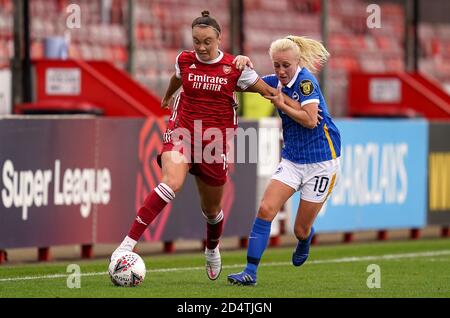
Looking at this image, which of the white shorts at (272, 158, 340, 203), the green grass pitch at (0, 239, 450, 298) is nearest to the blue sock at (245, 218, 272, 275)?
the green grass pitch at (0, 239, 450, 298)

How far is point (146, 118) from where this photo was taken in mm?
14828

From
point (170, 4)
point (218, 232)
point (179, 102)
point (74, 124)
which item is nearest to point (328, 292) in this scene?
point (218, 232)

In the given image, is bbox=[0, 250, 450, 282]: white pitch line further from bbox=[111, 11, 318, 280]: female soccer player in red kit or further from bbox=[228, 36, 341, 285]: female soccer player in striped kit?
bbox=[228, 36, 341, 285]: female soccer player in striped kit

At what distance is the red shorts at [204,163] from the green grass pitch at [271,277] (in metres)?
0.85

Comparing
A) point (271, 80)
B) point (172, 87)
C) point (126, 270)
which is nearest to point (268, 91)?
point (271, 80)

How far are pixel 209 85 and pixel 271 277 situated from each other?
207 cm

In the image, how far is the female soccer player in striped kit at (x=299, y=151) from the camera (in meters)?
10.2

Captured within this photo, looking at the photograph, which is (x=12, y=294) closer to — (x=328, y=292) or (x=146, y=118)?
(x=328, y=292)

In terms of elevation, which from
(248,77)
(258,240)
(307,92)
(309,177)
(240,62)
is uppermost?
(240,62)

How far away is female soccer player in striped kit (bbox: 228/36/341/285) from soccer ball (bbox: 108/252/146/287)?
812 millimetres

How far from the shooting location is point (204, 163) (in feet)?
33.6

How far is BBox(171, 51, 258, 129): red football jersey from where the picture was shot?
10.2 m

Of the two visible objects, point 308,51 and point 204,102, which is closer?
point 204,102

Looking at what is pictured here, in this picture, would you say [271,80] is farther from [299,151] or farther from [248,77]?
[299,151]
